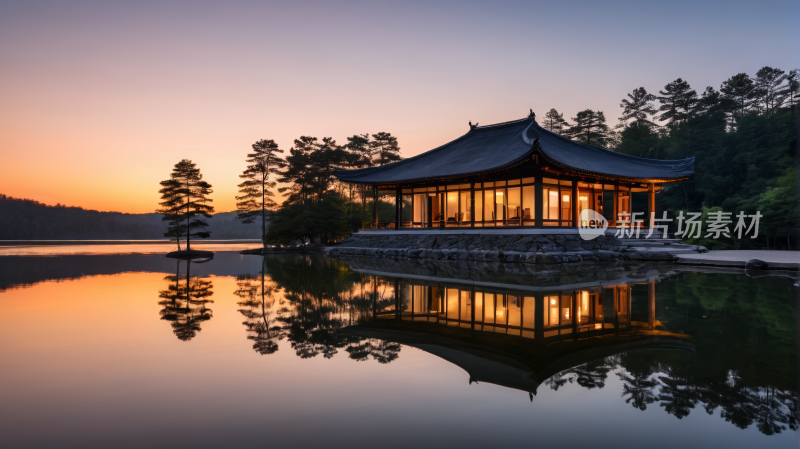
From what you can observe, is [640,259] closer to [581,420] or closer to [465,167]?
[465,167]

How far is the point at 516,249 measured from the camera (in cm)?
2056

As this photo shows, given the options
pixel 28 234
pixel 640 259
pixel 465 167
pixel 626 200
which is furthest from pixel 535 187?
pixel 28 234

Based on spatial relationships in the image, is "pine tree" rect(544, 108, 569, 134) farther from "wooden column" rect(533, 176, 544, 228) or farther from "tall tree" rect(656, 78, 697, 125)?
"wooden column" rect(533, 176, 544, 228)

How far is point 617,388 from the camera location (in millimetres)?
3834

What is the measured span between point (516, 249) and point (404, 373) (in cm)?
1715

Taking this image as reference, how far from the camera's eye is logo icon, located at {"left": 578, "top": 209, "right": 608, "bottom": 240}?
21.7 m

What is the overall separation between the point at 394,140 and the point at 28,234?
12283 cm

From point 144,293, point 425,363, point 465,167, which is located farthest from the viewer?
point 465,167

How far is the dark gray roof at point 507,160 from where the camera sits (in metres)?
23.0

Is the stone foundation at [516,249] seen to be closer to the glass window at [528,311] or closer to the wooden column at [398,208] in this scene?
the wooden column at [398,208]

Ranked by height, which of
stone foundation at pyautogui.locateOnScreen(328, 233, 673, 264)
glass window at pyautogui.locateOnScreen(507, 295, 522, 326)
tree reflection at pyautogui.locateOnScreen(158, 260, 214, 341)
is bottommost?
tree reflection at pyautogui.locateOnScreen(158, 260, 214, 341)

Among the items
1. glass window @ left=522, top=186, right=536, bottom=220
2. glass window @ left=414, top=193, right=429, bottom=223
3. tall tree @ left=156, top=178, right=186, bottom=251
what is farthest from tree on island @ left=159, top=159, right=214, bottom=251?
glass window @ left=522, top=186, right=536, bottom=220

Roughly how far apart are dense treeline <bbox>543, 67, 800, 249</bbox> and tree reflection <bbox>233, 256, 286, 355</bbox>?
2682cm

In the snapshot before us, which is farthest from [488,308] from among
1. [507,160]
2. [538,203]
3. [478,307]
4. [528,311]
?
[507,160]
